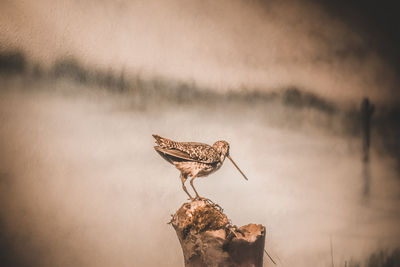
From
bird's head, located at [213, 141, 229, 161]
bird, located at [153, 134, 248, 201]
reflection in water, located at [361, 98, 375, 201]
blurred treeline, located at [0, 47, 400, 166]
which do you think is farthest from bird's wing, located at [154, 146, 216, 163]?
reflection in water, located at [361, 98, 375, 201]

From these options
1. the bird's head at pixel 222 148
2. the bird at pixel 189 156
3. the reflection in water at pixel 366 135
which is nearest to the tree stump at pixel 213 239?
the bird at pixel 189 156

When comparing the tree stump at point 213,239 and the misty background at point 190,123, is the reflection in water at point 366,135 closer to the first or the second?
the misty background at point 190,123

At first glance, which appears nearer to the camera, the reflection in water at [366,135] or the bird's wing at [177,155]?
the bird's wing at [177,155]

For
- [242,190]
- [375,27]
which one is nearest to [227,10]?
[242,190]

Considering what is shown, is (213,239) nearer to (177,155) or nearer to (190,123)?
(177,155)

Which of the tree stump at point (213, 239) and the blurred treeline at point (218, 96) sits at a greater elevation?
the blurred treeline at point (218, 96)

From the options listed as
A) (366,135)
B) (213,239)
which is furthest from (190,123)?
(366,135)

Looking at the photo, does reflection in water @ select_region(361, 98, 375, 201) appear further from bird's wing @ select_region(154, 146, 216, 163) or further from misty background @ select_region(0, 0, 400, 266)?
bird's wing @ select_region(154, 146, 216, 163)
